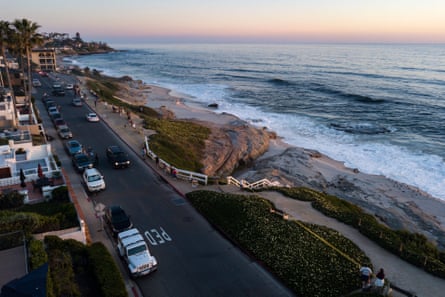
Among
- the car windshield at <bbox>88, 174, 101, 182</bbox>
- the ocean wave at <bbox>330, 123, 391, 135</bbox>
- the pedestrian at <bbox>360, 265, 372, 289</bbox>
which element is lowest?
the pedestrian at <bbox>360, 265, 372, 289</bbox>

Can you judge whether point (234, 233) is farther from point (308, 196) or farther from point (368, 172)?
point (368, 172)

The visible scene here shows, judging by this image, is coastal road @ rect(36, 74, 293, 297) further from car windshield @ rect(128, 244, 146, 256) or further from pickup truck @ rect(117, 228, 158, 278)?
car windshield @ rect(128, 244, 146, 256)

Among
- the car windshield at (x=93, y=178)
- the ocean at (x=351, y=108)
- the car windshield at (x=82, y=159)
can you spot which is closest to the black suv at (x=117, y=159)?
the car windshield at (x=82, y=159)

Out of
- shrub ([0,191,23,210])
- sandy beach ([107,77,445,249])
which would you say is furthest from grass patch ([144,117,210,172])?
shrub ([0,191,23,210])

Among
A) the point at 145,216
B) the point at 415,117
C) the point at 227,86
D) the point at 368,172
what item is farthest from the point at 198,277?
the point at 227,86

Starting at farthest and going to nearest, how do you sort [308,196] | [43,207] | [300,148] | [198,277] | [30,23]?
[300,148] → [30,23] → [308,196] → [43,207] → [198,277]

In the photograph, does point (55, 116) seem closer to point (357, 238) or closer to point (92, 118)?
point (92, 118)
